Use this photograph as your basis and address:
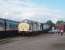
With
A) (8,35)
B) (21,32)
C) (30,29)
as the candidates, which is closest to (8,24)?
(8,35)

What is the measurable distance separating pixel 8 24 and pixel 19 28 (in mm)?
8509

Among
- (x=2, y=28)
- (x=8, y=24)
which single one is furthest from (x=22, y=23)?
(x=2, y=28)

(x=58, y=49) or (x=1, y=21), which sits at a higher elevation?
(x=1, y=21)

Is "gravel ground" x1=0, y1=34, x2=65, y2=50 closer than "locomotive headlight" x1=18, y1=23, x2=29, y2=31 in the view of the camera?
Yes

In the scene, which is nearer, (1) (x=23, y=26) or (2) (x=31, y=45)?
(2) (x=31, y=45)

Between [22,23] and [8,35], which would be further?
[22,23]

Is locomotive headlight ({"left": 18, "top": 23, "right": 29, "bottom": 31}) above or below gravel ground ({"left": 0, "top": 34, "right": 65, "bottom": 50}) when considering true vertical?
above

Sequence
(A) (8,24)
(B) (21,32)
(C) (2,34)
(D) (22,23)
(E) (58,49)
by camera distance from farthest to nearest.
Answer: (D) (22,23) < (B) (21,32) < (A) (8,24) < (C) (2,34) < (E) (58,49)

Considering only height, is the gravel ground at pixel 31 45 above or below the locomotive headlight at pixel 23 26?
below

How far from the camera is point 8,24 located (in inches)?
1201

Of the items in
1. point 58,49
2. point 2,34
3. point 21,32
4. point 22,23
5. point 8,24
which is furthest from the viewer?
point 22,23

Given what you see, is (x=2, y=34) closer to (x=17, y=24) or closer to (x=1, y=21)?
(x=1, y=21)

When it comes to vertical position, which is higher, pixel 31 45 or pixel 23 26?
pixel 23 26

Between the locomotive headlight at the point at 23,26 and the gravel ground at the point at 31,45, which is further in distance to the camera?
the locomotive headlight at the point at 23,26
